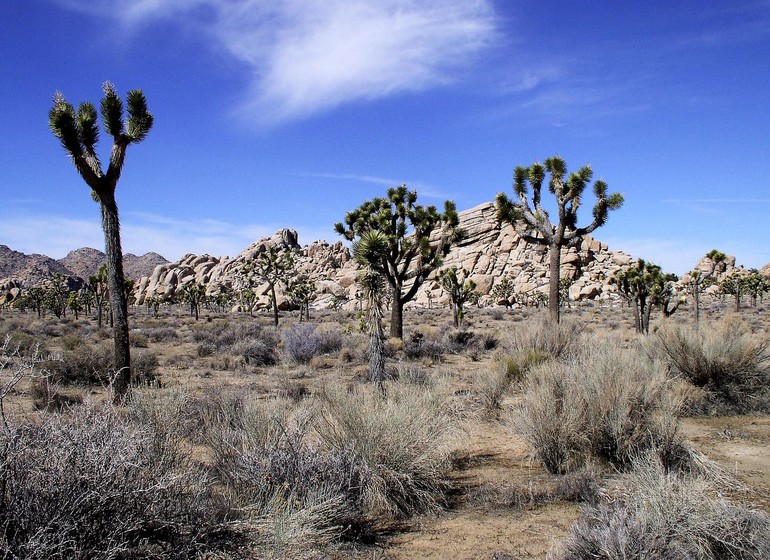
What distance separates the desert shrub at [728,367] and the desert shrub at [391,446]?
20.5 ft

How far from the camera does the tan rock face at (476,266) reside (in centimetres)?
8644

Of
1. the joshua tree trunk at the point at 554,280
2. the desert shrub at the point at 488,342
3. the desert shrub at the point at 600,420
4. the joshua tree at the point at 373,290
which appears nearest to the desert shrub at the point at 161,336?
the desert shrub at the point at 488,342

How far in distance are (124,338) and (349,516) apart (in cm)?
871

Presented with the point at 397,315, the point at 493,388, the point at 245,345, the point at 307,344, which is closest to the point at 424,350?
the point at 397,315

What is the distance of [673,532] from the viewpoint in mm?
3666

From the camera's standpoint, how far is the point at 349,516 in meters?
4.80

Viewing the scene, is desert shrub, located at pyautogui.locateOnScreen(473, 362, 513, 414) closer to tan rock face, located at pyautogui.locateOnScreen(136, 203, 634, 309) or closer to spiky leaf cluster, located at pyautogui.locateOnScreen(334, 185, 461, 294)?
spiky leaf cluster, located at pyautogui.locateOnScreen(334, 185, 461, 294)

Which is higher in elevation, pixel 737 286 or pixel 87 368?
pixel 737 286

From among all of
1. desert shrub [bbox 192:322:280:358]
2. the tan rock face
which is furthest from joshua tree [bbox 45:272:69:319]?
desert shrub [bbox 192:322:280:358]

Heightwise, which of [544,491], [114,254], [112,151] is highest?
[112,151]

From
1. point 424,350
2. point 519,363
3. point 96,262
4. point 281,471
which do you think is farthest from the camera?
point 96,262

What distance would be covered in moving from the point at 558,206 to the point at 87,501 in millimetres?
16537

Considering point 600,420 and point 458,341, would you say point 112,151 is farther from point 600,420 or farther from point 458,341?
point 458,341

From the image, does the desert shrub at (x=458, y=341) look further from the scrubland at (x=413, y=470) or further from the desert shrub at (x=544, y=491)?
the desert shrub at (x=544, y=491)
